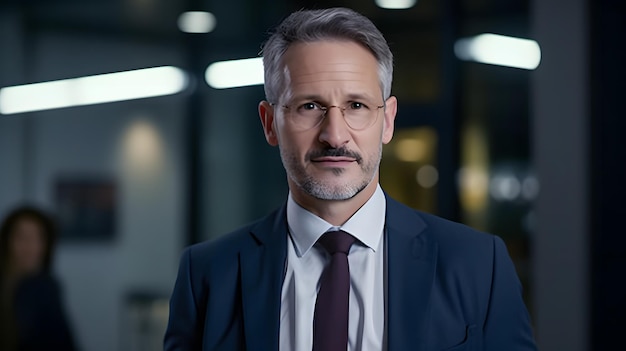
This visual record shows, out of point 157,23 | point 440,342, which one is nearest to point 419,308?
point 440,342

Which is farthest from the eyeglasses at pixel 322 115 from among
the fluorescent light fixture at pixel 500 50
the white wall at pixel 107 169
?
the white wall at pixel 107 169

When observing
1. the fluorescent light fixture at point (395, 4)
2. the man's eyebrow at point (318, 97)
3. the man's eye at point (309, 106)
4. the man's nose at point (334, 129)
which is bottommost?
the man's nose at point (334, 129)

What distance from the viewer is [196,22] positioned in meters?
5.82

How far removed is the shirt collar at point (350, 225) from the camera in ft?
5.22

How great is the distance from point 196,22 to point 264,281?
175 inches

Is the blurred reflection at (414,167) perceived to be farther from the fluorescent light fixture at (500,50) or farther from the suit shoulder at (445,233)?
the suit shoulder at (445,233)

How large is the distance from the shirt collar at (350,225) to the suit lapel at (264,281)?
0.03 m

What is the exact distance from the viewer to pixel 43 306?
17.7 ft

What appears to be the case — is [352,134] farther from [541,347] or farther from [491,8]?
[491,8]

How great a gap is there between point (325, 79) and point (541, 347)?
3.70 m

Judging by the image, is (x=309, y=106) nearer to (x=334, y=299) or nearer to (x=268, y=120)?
(x=268, y=120)

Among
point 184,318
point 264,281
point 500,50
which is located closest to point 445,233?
point 264,281

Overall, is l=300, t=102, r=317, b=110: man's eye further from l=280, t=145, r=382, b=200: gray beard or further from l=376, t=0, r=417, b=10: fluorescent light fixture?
l=376, t=0, r=417, b=10: fluorescent light fixture

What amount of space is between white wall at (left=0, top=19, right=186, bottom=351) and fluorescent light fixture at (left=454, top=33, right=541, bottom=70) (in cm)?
185
